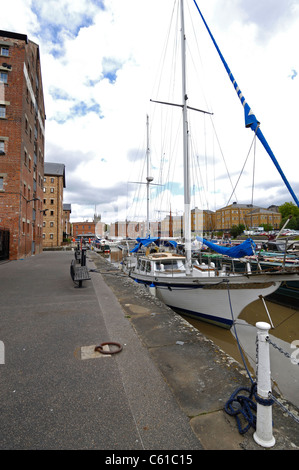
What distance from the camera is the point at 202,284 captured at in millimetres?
8148

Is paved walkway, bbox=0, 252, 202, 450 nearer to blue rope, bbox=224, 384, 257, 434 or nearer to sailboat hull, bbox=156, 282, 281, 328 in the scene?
blue rope, bbox=224, 384, 257, 434

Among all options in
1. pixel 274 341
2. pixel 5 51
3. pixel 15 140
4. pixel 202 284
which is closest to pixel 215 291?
pixel 202 284

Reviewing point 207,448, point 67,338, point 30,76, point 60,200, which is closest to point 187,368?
point 207,448

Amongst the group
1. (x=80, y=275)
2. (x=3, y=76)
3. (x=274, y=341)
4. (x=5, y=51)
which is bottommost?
(x=274, y=341)

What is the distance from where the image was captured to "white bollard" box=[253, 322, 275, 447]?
6.88 feet

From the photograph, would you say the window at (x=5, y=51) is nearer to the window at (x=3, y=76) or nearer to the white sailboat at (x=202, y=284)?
the window at (x=3, y=76)

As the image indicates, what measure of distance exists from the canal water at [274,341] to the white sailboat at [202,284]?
464mm

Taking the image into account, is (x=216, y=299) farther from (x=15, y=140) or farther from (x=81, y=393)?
(x=15, y=140)

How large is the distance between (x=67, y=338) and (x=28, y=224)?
23065mm

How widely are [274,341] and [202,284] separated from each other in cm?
346

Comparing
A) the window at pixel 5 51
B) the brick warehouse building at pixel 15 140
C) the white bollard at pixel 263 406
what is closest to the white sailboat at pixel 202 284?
the white bollard at pixel 263 406

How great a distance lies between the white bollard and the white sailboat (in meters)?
4.09

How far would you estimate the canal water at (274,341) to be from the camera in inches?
225

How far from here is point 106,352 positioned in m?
3.80
